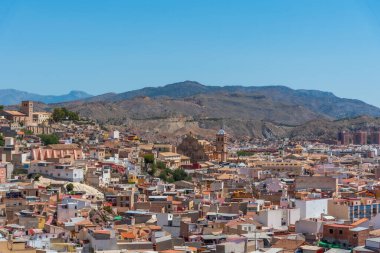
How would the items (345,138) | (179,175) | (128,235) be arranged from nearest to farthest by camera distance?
(128,235) → (179,175) → (345,138)

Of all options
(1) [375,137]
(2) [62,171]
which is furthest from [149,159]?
(1) [375,137]

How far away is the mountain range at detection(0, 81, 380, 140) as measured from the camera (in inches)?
2532

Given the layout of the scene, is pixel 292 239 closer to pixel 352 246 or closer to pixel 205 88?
pixel 352 246

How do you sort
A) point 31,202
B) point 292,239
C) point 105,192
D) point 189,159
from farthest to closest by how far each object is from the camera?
point 189,159, point 105,192, point 31,202, point 292,239

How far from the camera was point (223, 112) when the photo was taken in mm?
99312

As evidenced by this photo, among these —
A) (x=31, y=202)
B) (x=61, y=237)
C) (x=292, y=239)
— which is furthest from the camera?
(x=31, y=202)

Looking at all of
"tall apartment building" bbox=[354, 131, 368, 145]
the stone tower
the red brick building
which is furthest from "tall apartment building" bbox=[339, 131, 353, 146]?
the red brick building

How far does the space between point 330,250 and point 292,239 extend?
0.80 metres

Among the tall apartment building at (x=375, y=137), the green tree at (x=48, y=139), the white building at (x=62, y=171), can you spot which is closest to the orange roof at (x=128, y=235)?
the white building at (x=62, y=171)

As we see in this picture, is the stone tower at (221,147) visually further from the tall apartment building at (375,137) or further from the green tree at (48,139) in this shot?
the tall apartment building at (375,137)

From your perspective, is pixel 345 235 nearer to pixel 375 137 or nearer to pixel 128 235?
pixel 128 235

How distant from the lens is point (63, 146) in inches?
923

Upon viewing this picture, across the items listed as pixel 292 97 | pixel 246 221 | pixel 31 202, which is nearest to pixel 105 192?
pixel 31 202

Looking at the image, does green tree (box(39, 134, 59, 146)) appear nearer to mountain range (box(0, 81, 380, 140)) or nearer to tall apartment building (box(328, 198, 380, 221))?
tall apartment building (box(328, 198, 380, 221))
